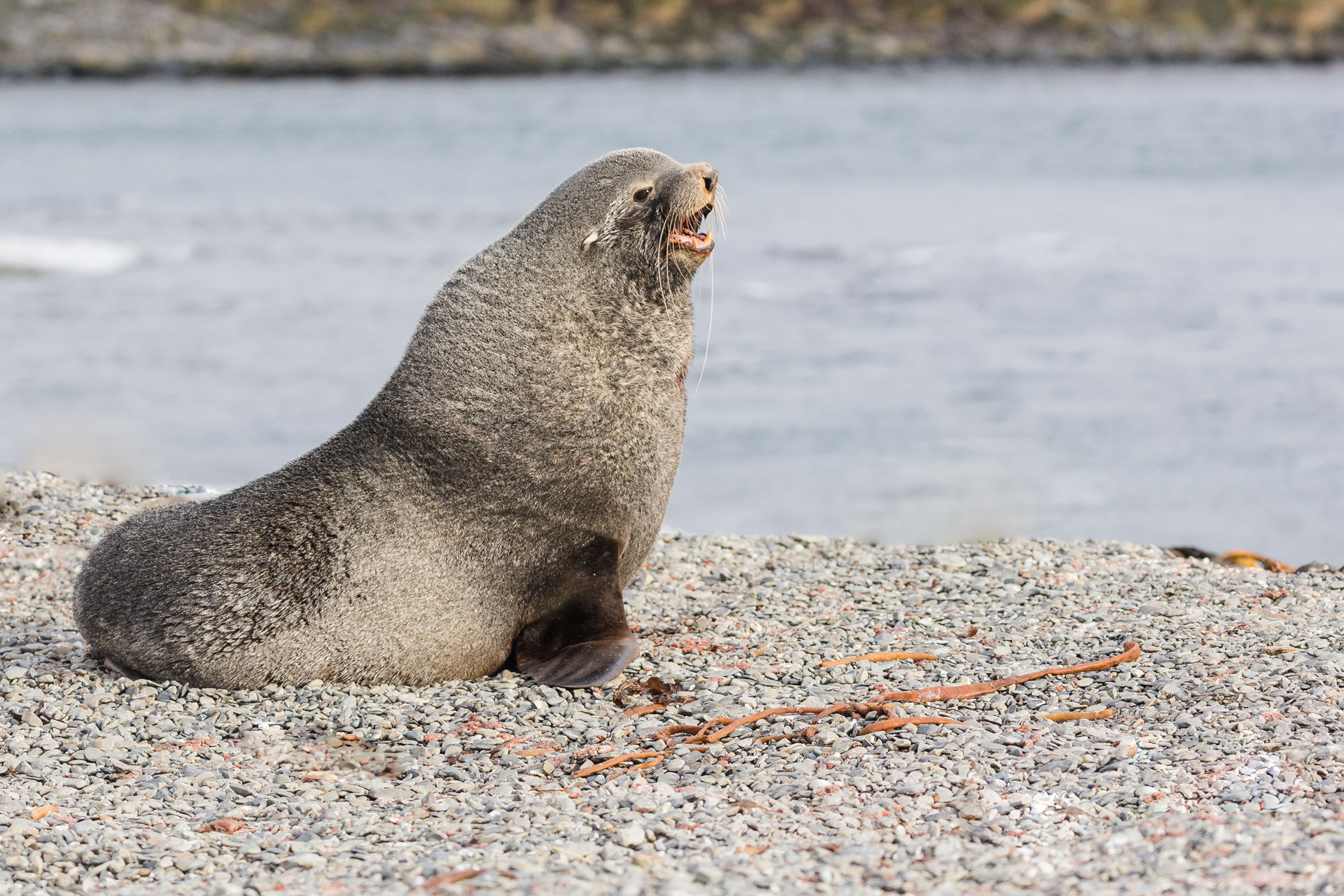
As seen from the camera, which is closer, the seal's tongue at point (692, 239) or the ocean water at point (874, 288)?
the seal's tongue at point (692, 239)

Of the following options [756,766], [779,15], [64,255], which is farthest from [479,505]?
[779,15]

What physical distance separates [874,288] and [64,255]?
11827mm

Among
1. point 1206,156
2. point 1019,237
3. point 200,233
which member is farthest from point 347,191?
point 1206,156

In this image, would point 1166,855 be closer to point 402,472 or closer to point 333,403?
point 402,472

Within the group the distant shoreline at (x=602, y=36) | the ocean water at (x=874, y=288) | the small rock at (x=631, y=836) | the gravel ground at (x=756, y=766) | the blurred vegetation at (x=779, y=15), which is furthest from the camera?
the blurred vegetation at (x=779, y=15)

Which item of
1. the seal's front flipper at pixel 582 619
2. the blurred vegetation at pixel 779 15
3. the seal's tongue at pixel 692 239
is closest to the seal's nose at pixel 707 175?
the seal's tongue at pixel 692 239

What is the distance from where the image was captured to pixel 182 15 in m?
65.4

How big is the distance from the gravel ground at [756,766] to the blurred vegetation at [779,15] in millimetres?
64330

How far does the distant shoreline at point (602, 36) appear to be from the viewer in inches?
2422

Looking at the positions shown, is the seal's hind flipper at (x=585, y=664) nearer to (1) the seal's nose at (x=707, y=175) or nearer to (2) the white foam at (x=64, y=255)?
(1) the seal's nose at (x=707, y=175)

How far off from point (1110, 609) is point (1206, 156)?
2661 cm

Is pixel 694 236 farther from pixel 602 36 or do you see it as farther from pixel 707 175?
pixel 602 36

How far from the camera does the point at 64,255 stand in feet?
68.6

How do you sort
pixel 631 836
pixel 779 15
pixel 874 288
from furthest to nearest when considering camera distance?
pixel 779 15, pixel 874 288, pixel 631 836
